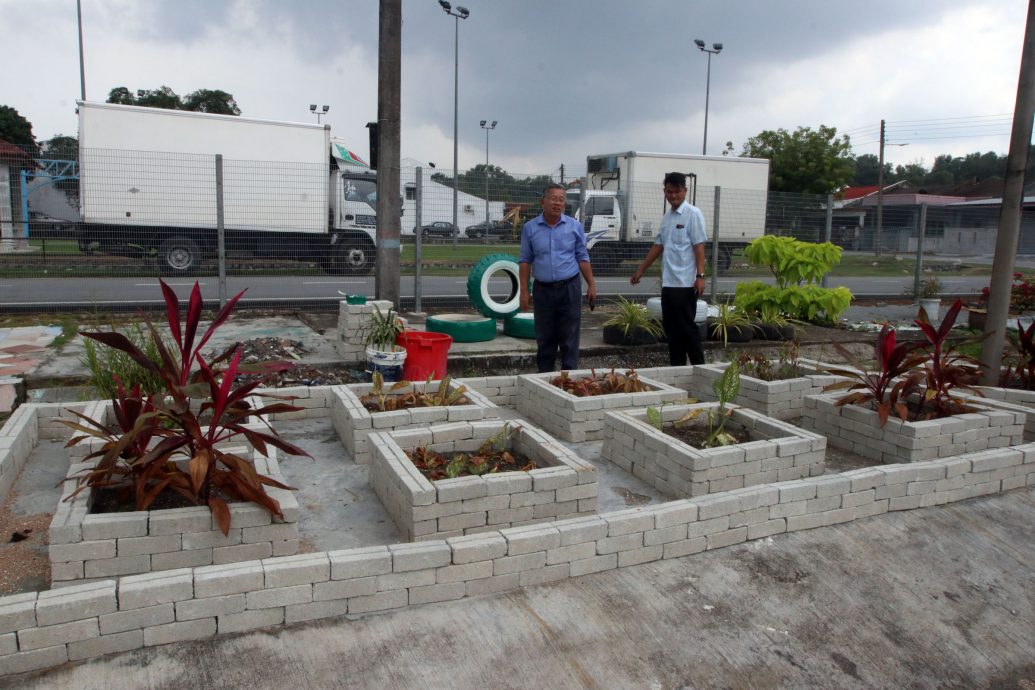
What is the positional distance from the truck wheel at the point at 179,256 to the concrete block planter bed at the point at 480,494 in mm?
11784

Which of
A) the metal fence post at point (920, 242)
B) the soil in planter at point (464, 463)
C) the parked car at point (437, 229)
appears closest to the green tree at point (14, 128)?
the parked car at point (437, 229)

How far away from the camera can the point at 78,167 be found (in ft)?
45.5

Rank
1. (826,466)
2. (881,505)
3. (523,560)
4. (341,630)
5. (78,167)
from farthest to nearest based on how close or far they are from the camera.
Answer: (78,167) < (826,466) < (881,505) < (523,560) < (341,630)

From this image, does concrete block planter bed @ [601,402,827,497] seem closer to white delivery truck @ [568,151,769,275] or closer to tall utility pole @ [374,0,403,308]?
tall utility pole @ [374,0,403,308]

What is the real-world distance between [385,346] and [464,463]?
2601mm

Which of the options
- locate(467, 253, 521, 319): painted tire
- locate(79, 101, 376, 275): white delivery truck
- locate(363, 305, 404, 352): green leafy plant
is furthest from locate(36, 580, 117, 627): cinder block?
locate(79, 101, 376, 275): white delivery truck

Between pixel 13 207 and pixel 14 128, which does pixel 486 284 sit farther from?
pixel 14 128

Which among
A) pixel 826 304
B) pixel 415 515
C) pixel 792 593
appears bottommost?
pixel 792 593

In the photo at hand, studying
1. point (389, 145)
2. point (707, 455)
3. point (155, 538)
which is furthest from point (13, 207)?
point (707, 455)

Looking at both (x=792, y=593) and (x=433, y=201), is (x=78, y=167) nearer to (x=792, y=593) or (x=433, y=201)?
(x=433, y=201)

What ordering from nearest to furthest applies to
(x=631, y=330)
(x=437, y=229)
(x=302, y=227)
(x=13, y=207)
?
(x=631, y=330)
(x=437, y=229)
(x=13, y=207)
(x=302, y=227)

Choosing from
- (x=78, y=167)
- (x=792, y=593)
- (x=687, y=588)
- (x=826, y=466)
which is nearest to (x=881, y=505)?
(x=826, y=466)

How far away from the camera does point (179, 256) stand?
14.5 metres

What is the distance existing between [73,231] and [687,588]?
38.9 ft
